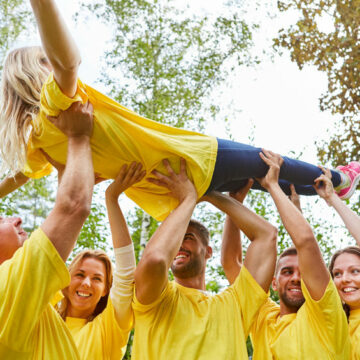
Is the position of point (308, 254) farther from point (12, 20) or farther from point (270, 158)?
point (12, 20)

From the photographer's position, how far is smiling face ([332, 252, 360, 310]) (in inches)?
127

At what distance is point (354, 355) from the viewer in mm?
2961

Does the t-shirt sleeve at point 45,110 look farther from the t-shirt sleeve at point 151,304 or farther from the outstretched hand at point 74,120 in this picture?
the t-shirt sleeve at point 151,304

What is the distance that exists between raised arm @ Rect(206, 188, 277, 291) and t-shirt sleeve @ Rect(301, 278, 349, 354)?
28 cm

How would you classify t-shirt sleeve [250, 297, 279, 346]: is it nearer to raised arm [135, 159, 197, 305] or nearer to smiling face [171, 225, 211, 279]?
smiling face [171, 225, 211, 279]

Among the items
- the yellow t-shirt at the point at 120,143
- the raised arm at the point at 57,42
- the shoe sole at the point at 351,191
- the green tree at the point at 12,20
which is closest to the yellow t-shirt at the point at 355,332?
the shoe sole at the point at 351,191

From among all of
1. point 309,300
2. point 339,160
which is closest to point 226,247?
point 309,300

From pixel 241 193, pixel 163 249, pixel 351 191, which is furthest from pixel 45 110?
pixel 351 191

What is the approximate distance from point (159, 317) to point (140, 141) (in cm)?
100

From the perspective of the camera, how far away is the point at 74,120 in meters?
2.50

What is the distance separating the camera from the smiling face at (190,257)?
3.23m

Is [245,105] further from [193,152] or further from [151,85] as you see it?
[193,152]

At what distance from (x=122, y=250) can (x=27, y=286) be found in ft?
3.82

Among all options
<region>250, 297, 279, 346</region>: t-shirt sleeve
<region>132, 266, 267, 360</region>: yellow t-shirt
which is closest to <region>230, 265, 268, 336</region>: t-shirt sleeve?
<region>132, 266, 267, 360</region>: yellow t-shirt
